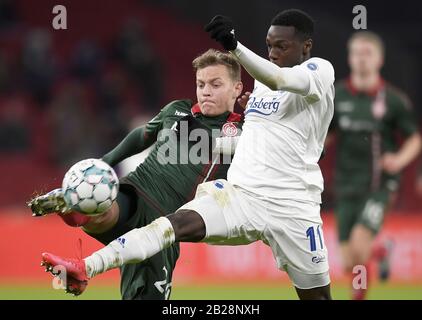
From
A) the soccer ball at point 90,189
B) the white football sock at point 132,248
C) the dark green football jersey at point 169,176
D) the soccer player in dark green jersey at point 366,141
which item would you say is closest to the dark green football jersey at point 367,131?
the soccer player in dark green jersey at point 366,141

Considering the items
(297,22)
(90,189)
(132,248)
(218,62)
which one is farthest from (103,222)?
(297,22)

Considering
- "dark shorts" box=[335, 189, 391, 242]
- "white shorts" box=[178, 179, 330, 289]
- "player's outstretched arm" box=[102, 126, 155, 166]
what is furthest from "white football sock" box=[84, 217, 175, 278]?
"dark shorts" box=[335, 189, 391, 242]

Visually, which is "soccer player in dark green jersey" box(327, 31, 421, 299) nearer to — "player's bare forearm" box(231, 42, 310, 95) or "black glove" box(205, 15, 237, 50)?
"player's bare forearm" box(231, 42, 310, 95)

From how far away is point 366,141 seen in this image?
11195mm

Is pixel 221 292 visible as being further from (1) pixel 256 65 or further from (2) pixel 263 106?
(1) pixel 256 65

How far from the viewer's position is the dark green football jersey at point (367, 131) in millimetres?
11148

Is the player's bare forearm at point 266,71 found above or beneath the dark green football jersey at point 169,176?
above

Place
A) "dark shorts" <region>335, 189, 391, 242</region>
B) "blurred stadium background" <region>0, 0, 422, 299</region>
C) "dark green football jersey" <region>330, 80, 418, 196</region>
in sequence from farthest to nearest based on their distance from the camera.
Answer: "blurred stadium background" <region>0, 0, 422, 299</region>, "dark green football jersey" <region>330, 80, 418, 196</region>, "dark shorts" <region>335, 189, 391, 242</region>

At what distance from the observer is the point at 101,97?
1684cm

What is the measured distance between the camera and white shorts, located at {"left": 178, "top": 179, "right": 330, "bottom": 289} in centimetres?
569

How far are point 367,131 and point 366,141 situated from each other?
121 mm

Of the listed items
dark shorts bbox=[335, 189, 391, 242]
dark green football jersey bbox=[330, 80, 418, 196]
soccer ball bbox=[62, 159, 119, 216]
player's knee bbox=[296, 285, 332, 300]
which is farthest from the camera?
dark green football jersey bbox=[330, 80, 418, 196]

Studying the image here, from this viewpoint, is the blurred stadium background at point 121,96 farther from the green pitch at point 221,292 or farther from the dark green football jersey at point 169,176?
the dark green football jersey at point 169,176
